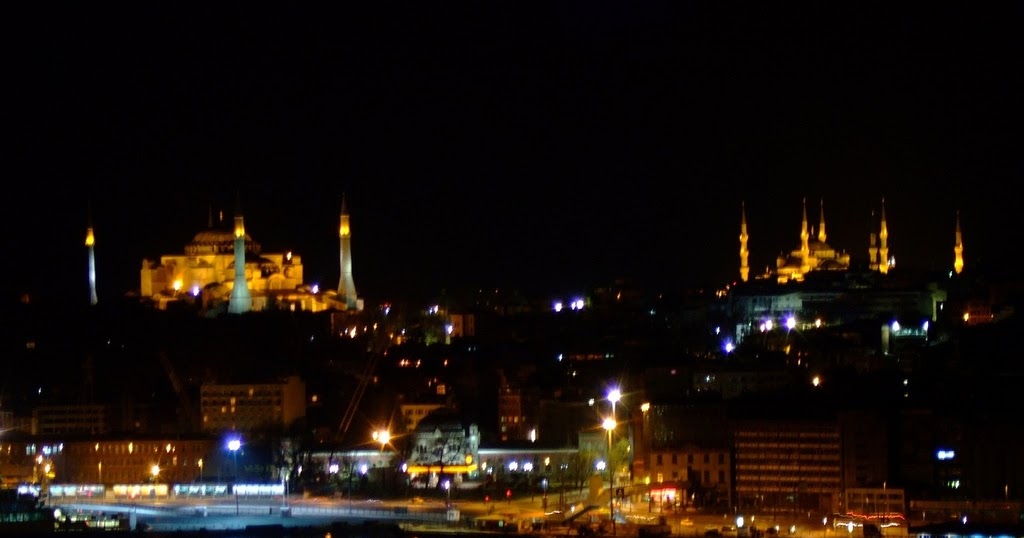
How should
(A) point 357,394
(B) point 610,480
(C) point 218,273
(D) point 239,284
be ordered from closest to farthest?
(B) point 610,480 < (A) point 357,394 < (D) point 239,284 < (C) point 218,273

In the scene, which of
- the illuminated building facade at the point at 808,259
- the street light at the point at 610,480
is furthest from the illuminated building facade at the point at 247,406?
the illuminated building facade at the point at 808,259

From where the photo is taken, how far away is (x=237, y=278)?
34531mm

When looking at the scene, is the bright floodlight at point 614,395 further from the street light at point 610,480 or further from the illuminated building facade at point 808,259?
the illuminated building facade at point 808,259

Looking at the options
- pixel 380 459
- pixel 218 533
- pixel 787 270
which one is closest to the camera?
pixel 218 533

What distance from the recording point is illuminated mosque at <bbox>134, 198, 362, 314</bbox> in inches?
1362

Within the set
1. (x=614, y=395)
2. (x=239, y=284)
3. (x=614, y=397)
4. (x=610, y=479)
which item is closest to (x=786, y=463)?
(x=610, y=479)

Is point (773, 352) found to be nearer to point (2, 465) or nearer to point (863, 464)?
point (863, 464)

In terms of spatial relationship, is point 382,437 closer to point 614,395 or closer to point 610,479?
point 614,395

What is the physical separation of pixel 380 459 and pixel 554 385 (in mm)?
4267

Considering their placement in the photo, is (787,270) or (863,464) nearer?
(863,464)

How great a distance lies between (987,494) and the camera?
21.5m

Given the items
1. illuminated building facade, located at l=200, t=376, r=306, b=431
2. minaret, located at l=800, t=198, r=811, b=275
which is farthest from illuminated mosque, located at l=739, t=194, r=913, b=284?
illuminated building facade, located at l=200, t=376, r=306, b=431

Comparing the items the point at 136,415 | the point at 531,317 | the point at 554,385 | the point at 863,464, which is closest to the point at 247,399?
the point at 136,415

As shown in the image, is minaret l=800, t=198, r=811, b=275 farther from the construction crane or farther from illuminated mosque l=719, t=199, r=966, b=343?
the construction crane
